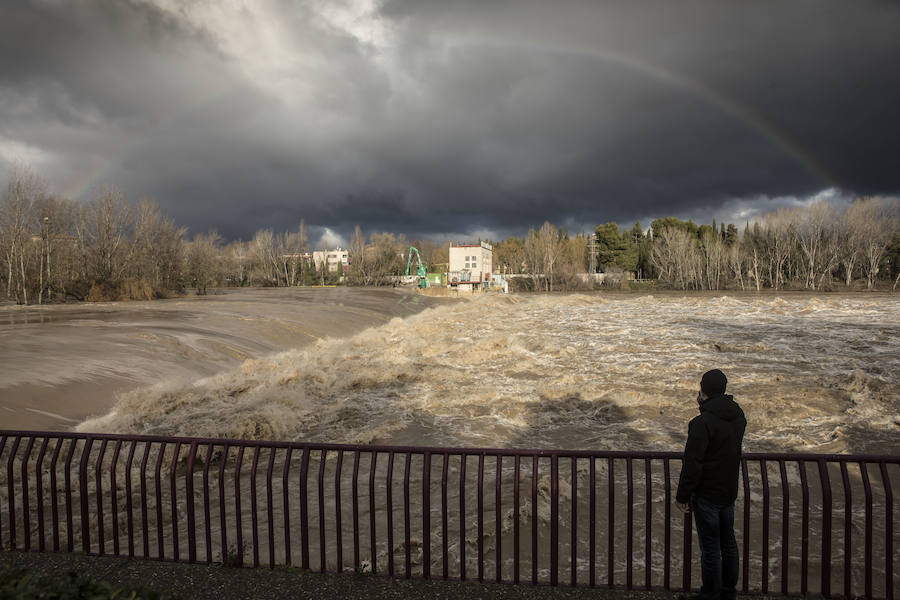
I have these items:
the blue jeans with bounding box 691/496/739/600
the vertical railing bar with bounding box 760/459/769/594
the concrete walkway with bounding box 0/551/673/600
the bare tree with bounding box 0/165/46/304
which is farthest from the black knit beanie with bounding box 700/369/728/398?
the bare tree with bounding box 0/165/46/304

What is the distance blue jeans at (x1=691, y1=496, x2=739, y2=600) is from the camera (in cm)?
445

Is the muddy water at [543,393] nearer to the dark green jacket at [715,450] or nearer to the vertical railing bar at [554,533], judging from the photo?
the vertical railing bar at [554,533]

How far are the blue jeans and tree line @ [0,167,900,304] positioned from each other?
57605mm

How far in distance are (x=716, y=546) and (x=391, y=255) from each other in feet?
378

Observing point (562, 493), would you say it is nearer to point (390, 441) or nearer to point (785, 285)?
point (390, 441)

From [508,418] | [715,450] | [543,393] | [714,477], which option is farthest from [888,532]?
[543,393]

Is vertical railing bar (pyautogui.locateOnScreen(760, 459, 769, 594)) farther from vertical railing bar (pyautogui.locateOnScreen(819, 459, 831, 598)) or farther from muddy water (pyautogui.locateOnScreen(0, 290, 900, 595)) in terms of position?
vertical railing bar (pyautogui.locateOnScreen(819, 459, 831, 598))

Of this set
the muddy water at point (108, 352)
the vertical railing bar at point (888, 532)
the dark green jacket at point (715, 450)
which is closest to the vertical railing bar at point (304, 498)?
the dark green jacket at point (715, 450)

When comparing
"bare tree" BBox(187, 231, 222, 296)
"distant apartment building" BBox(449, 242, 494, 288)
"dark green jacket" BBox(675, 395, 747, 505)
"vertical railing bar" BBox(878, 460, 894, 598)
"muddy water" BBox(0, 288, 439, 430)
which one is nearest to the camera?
"vertical railing bar" BBox(878, 460, 894, 598)

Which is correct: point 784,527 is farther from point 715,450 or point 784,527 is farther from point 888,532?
point 715,450

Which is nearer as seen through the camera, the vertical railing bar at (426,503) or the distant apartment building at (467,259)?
the vertical railing bar at (426,503)

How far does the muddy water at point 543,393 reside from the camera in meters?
13.8

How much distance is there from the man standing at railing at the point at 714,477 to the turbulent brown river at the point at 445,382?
811 cm

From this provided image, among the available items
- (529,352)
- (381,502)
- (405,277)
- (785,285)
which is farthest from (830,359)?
(405,277)
